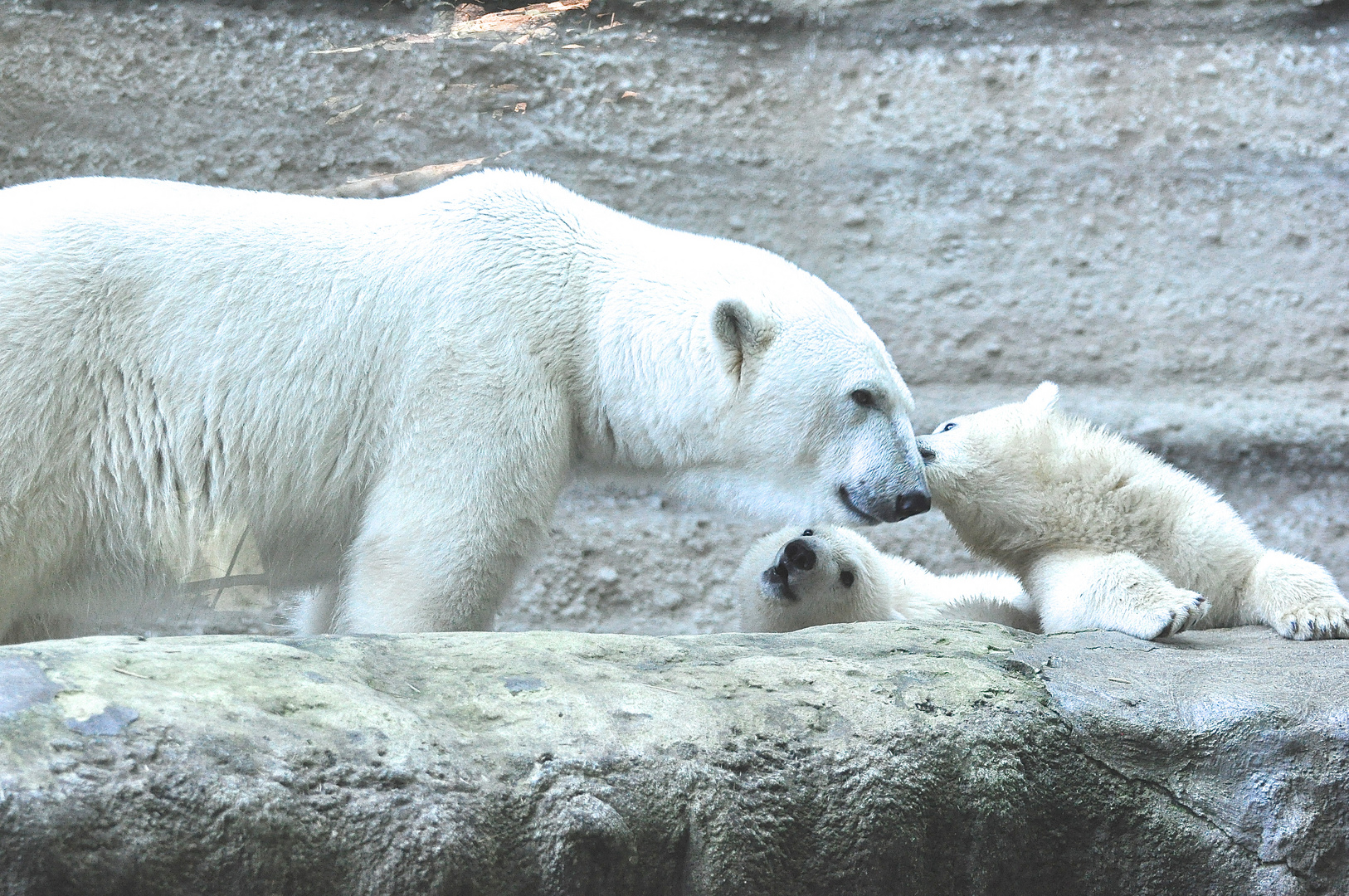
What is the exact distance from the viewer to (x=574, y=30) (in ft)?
13.9

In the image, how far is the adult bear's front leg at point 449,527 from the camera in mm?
2371

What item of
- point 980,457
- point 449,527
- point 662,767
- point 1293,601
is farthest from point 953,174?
point 662,767

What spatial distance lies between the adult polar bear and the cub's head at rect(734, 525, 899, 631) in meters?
0.20

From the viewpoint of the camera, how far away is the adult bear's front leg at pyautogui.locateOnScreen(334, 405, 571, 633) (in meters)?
2.37

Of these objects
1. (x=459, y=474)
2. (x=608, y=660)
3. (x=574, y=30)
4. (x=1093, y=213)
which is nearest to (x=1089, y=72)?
(x=1093, y=213)

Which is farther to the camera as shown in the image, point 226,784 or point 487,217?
point 487,217

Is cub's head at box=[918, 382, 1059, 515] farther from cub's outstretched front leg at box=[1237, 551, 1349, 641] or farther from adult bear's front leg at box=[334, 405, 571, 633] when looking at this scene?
adult bear's front leg at box=[334, 405, 571, 633]

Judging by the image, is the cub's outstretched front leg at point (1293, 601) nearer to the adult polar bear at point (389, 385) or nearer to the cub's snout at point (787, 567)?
the adult polar bear at point (389, 385)

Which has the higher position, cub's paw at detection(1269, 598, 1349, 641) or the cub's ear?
the cub's ear

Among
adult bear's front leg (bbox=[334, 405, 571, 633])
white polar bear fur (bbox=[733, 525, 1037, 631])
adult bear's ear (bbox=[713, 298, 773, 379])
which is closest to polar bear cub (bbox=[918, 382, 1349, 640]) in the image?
white polar bear fur (bbox=[733, 525, 1037, 631])

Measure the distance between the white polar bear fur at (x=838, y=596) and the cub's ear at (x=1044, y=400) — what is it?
18.6 inches

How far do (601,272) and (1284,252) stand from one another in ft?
9.31

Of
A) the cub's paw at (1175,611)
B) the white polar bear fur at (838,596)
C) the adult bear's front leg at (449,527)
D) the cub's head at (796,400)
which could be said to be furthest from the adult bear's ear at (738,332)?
the cub's paw at (1175,611)

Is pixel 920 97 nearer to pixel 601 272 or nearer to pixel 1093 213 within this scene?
pixel 1093 213
